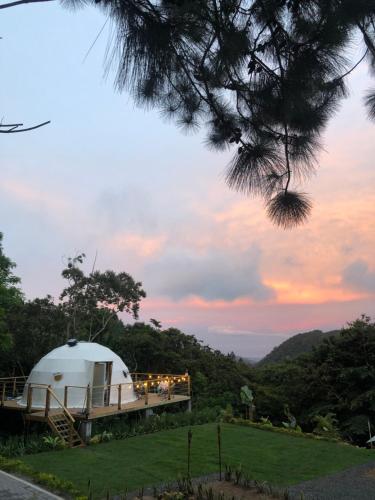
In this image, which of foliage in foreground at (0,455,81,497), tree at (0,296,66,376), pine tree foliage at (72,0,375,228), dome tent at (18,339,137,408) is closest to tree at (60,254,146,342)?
tree at (0,296,66,376)

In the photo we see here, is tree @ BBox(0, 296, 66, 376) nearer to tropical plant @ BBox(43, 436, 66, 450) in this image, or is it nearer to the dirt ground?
tropical plant @ BBox(43, 436, 66, 450)

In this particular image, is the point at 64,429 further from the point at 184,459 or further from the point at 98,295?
the point at 98,295

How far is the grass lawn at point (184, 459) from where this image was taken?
9.24 meters

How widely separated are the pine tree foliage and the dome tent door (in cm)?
1311

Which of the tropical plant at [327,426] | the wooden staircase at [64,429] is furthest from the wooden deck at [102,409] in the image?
the tropical plant at [327,426]

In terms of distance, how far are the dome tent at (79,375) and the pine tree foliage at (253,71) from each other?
1238 cm

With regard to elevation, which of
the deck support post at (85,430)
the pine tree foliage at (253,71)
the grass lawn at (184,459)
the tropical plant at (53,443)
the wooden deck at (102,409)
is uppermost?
the pine tree foliage at (253,71)

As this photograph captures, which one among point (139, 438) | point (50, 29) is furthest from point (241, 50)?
point (139, 438)

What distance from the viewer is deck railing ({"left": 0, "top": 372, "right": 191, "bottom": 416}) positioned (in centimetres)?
1470

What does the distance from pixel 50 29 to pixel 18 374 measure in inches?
824

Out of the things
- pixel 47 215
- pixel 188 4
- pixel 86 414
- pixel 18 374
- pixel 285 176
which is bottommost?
pixel 86 414

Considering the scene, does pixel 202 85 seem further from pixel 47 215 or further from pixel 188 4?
pixel 47 215

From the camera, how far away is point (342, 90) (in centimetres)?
480

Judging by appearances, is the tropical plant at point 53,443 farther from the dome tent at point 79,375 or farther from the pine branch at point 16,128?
the pine branch at point 16,128
